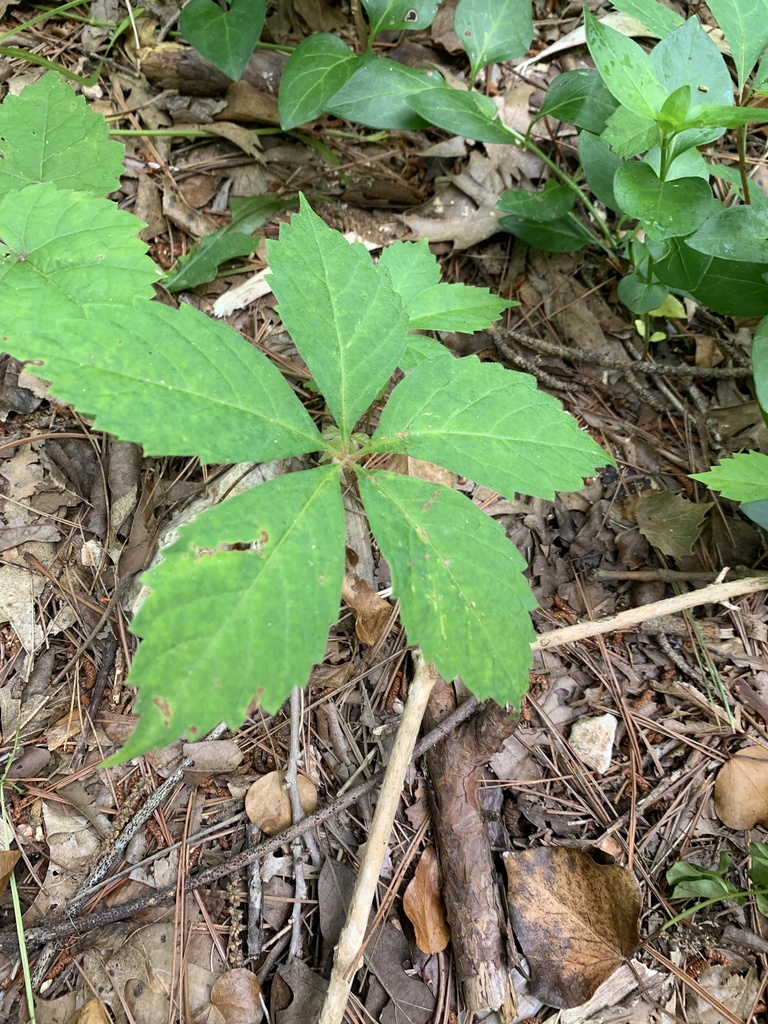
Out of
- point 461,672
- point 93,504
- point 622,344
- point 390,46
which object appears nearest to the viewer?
point 461,672

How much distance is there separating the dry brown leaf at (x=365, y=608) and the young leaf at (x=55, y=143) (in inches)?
55.5

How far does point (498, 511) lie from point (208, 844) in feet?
4.36

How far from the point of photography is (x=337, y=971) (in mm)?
1489

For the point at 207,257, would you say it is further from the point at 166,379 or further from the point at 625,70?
the point at 625,70

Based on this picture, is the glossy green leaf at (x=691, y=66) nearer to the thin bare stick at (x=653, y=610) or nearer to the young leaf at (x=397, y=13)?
the young leaf at (x=397, y=13)

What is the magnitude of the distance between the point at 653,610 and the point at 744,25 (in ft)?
5.69

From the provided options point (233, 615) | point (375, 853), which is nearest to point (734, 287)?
point (233, 615)

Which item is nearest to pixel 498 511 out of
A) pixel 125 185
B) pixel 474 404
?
pixel 474 404

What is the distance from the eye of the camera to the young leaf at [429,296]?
1.96m

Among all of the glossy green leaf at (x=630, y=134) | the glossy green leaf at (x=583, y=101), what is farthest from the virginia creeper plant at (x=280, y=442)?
the glossy green leaf at (x=583, y=101)

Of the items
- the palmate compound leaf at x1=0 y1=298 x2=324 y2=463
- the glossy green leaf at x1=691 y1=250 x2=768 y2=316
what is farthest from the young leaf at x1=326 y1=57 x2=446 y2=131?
the palmate compound leaf at x1=0 y1=298 x2=324 y2=463

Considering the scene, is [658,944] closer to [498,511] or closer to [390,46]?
[498,511]

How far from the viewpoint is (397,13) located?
7.34ft

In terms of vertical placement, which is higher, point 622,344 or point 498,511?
point 622,344
